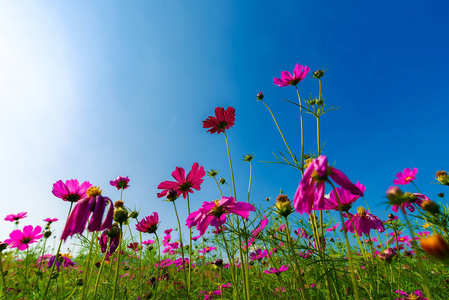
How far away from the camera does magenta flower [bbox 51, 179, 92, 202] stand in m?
1.22

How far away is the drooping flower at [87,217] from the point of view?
717 millimetres

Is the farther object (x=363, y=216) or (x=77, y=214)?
(x=363, y=216)

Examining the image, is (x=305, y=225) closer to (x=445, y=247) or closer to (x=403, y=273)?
(x=403, y=273)

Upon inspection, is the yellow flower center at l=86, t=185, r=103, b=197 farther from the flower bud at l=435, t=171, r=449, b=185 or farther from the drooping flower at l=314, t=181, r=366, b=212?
the flower bud at l=435, t=171, r=449, b=185

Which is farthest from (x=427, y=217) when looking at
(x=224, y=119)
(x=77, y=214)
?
(x=77, y=214)

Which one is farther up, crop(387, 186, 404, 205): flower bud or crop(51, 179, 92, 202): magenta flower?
crop(51, 179, 92, 202): magenta flower

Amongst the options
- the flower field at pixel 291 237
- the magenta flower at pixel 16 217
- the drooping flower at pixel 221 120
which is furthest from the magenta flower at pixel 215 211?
the magenta flower at pixel 16 217

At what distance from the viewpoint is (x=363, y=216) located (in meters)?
1.19

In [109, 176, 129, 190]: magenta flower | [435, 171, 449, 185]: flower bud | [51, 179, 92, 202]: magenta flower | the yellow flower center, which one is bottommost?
the yellow flower center

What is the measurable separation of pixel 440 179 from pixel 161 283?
7.00 ft

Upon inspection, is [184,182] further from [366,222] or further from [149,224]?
[366,222]

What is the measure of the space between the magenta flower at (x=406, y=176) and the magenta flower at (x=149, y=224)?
195cm

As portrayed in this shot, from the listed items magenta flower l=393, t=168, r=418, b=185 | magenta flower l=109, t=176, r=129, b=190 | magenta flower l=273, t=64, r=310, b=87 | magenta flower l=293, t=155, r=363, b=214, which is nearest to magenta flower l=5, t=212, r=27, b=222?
magenta flower l=109, t=176, r=129, b=190

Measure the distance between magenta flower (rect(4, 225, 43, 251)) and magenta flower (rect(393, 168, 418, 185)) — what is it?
3.02 meters
